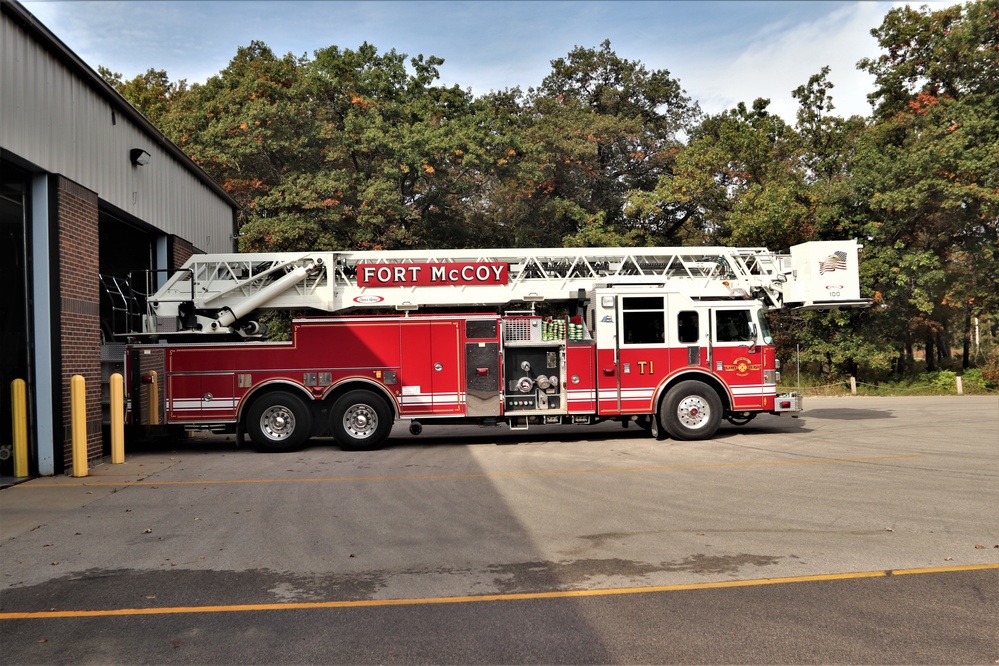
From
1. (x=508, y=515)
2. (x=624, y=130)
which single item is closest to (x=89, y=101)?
(x=508, y=515)

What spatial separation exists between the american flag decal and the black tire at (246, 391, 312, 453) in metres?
10.1

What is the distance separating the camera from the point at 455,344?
1420 cm

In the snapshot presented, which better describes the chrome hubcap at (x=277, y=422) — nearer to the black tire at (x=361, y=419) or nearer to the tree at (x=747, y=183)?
the black tire at (x=361, y=419)

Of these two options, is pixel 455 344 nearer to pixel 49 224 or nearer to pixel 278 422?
pixel 278 422

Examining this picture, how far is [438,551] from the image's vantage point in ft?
21.8

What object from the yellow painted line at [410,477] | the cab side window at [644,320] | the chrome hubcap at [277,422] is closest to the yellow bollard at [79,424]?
the yellow painted line at [410,477]

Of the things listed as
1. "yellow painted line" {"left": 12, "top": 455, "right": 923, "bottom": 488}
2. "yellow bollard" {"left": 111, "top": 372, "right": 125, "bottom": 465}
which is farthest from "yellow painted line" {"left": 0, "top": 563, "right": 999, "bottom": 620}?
"yellow bollard" {"left": 111, "top": 372, "right": 125, "bottom": 465}

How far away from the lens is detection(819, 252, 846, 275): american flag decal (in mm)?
14961

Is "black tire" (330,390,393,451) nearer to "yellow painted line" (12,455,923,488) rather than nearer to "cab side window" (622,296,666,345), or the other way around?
"yellow painted line" (12,455,923,488)

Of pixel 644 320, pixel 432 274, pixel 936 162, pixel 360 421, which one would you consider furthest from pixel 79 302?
pixel 936 162

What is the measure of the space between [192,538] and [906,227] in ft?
99.6

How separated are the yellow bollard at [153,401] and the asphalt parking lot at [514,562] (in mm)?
1730

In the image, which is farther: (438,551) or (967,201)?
(967,201)

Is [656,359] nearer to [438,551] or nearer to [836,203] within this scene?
[438,551]
